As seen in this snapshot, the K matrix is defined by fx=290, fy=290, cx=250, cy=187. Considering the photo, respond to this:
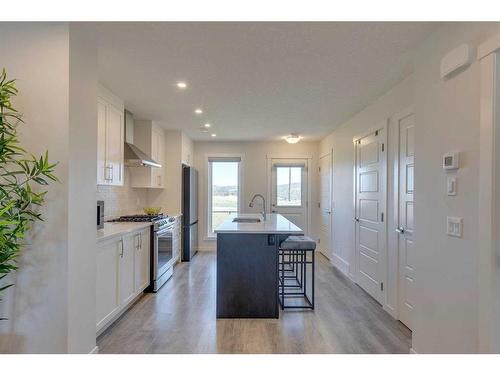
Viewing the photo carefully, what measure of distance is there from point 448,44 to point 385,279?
240 centimetres

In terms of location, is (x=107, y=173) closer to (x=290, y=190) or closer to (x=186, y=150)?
(x=186, y=150)

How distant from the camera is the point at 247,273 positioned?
118 inches

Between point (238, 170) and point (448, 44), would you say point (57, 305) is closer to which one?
point (448, 44)

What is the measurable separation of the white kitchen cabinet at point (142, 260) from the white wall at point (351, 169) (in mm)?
2831

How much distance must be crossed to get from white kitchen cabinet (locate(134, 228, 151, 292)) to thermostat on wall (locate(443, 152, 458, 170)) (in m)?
3.04

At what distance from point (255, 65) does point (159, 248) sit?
8.69 ft

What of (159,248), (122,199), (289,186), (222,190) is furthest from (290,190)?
(122,199)

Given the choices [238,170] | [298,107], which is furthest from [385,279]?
[238,170]

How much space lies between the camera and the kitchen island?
9.85 ft

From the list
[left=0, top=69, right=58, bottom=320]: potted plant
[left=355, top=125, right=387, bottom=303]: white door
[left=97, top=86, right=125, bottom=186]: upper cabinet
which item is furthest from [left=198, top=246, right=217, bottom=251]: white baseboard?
[left=0, top=69, right=58, bottom=320]: potted plant

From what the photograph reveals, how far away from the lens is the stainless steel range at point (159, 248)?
3.78 metres

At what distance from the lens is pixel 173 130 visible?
17.6ft

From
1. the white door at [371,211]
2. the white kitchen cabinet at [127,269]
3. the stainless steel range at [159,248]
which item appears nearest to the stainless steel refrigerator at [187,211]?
the stainless steel range at [159,248]
